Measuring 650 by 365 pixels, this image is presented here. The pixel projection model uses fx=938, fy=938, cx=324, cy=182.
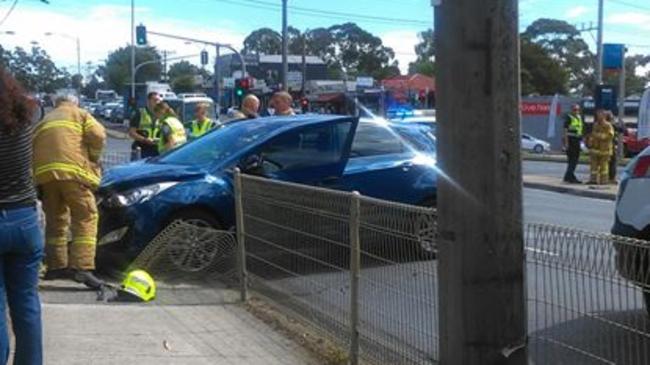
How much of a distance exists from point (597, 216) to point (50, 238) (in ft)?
32.3

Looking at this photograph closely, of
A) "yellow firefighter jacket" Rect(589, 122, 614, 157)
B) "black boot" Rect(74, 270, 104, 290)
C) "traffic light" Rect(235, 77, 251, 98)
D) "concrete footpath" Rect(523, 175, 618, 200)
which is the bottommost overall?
"concrete footpath" Rect(523, 175, 618, 200)

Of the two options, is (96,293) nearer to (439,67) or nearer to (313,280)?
(313,280)

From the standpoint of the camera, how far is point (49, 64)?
9069cm

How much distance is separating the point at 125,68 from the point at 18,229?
155 metres

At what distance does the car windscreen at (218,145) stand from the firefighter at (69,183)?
4.59 ft

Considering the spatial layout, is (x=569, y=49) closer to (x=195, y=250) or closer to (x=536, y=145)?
(x=536, y=145)

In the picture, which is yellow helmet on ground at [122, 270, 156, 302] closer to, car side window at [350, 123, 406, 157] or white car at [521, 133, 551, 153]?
car side window at [350, 123, 406, 157]

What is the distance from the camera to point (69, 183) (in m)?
7.79

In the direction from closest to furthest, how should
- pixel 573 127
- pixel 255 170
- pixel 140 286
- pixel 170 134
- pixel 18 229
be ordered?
1. pixel 18 229
2. pixel 140 286
3. pixel 255 170
4. pixel 170 134
5. pixel 573 127

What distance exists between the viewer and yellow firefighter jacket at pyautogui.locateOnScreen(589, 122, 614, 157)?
2094 centimetres

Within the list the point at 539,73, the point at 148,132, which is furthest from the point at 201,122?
the point at 539,73

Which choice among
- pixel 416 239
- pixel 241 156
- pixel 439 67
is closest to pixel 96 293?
pixel 241 156

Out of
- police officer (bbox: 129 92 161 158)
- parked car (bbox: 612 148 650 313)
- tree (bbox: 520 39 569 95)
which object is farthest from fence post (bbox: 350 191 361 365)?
tree (bbox: 520 39 569 95)

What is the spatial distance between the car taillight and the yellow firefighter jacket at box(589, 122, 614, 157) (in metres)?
14.9
